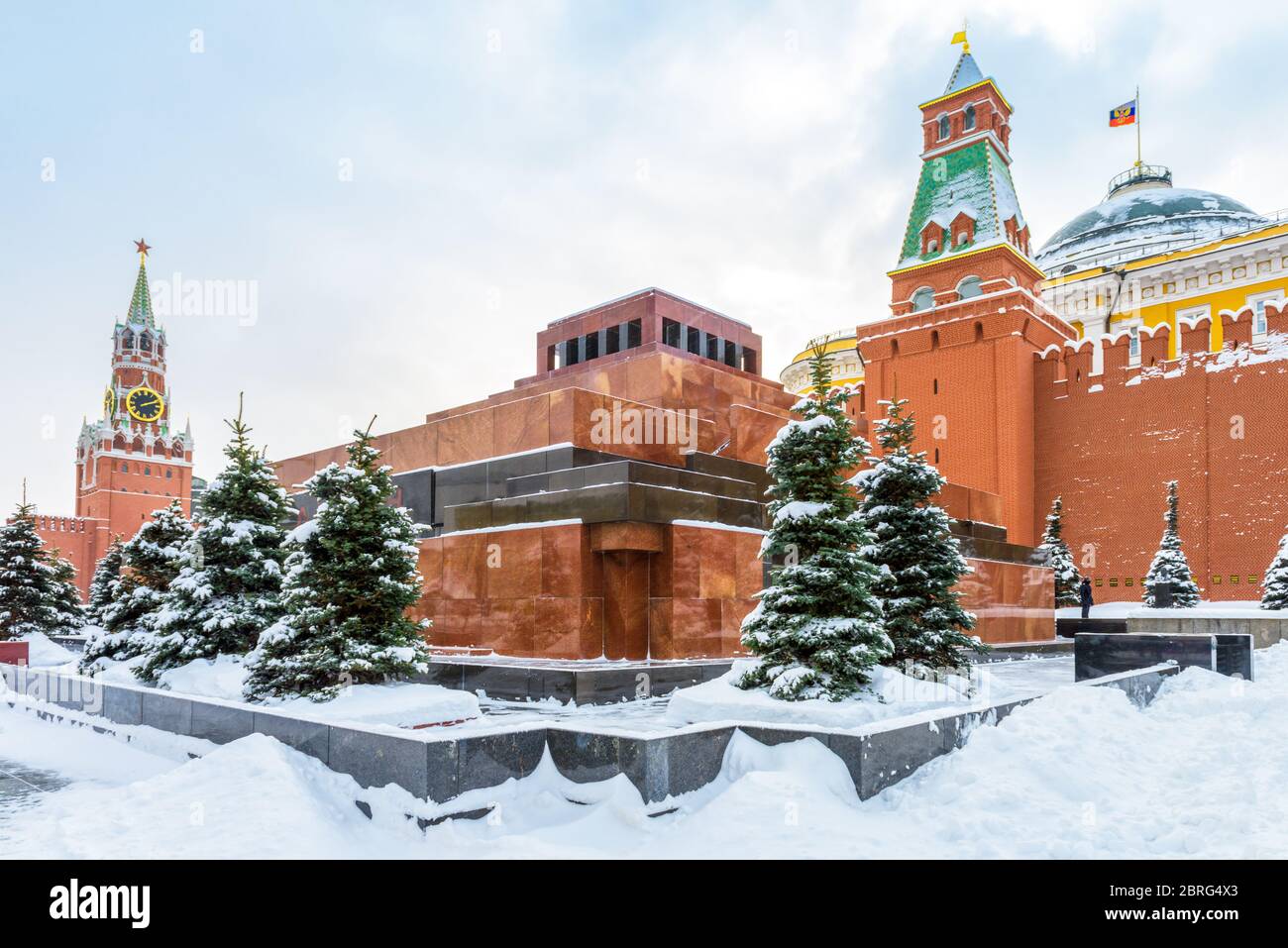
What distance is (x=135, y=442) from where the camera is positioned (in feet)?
240

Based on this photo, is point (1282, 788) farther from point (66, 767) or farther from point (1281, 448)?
point (1281, 448)

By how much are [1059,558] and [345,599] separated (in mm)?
26899

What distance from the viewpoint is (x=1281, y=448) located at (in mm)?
26781

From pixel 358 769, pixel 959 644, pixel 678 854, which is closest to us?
pixel 678 854

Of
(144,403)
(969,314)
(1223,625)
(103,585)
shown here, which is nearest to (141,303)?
(144,403)

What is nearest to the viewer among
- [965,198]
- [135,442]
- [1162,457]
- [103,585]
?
[103,585]

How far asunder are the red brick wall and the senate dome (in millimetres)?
14919

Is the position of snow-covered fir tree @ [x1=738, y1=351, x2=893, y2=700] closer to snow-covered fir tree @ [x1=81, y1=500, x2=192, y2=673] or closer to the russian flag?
snow-covered fir tree @ [x1=81, y1=500, x2=192, y2=673]

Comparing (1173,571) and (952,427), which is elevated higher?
(952,427)

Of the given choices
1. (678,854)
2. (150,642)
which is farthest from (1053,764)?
(150,642)

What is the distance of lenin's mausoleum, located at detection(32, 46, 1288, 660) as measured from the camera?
12.4m

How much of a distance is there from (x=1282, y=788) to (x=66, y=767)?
10.4m

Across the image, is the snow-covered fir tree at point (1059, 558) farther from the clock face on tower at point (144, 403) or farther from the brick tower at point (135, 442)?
the clock face on tower at point (144, 403)
